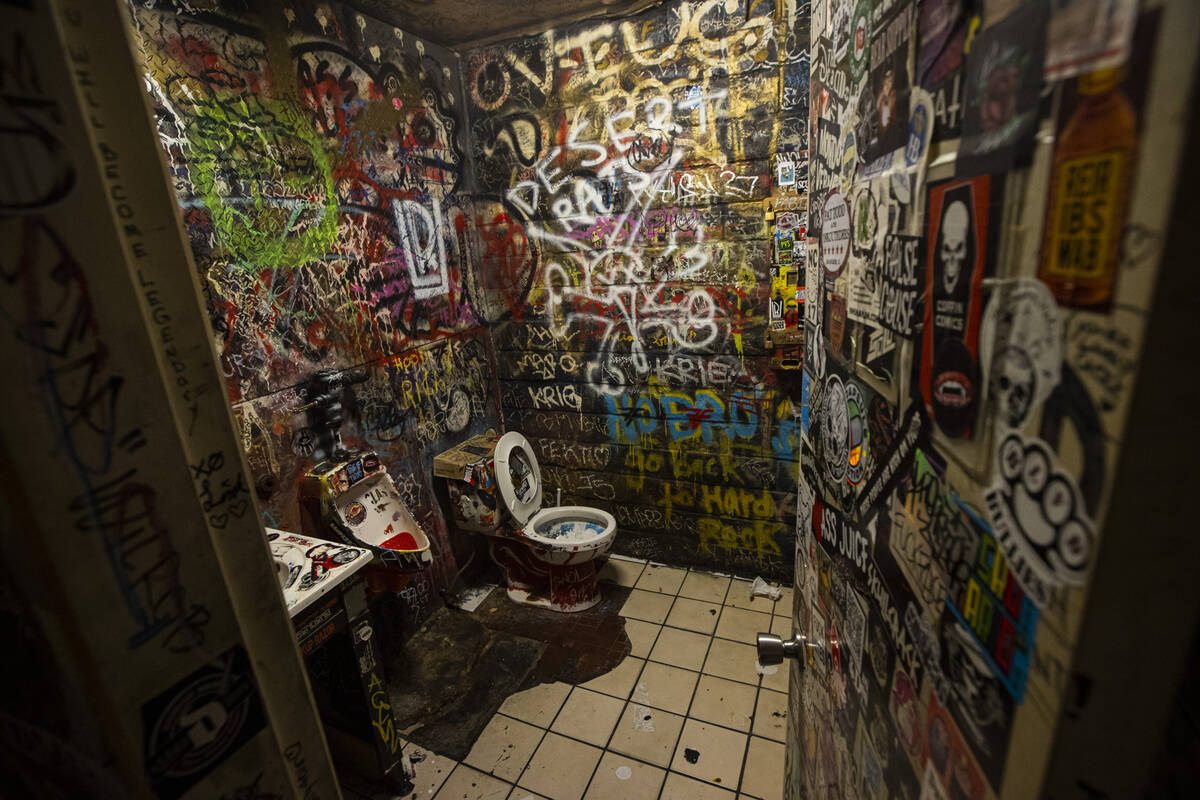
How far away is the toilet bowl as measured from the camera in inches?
119

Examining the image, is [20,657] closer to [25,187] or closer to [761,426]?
[25,187]

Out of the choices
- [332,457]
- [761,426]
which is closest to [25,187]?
[332,457]

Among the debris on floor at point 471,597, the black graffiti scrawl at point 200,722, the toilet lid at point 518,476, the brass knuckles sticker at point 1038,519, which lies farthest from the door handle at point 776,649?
the debris on floor at point 471,597

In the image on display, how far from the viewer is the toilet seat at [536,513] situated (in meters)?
3.02

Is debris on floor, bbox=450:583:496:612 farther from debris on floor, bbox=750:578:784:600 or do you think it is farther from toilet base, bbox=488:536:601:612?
debris on floor, bbox=750:578:784:600

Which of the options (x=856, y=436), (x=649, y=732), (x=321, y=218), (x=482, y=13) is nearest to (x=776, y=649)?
(x=856, y=436)

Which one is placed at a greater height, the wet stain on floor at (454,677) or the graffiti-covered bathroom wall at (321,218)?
the graffiti-covered bathroom wall at (321,218)

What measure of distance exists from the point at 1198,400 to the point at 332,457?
2.69 meters

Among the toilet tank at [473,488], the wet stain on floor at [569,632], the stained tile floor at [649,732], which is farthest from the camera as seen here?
the toilet tank at [473,488]

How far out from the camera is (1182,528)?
292mm

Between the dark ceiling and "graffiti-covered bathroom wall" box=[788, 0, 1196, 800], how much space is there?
7.63ft

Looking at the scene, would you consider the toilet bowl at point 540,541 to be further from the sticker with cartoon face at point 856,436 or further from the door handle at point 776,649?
the sticker with cartoon face at point 856,436

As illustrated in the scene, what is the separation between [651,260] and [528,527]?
1.76 meters

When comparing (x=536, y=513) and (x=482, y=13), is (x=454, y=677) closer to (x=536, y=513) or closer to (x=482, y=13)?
(x=536, y=513)
